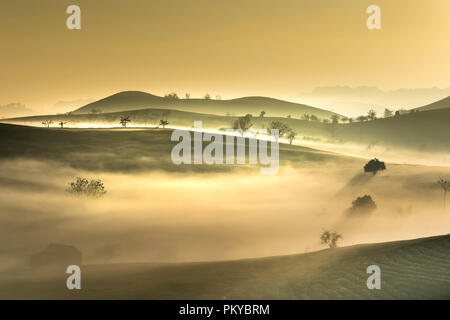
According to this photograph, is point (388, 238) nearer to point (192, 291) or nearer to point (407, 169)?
point (407, 169)

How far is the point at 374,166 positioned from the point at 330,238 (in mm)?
15415

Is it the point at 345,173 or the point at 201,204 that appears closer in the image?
the point at 201,204

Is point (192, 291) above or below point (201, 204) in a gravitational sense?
below

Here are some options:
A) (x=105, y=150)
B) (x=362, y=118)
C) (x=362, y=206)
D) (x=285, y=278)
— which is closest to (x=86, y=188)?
(x=105, y=150)

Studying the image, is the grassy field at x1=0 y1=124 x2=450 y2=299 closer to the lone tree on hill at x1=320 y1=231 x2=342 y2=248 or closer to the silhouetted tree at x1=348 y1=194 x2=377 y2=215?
the lone tree on hill at x1=320 y1=231 x2=342 y2=248

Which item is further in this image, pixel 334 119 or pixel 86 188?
pixel 334 119

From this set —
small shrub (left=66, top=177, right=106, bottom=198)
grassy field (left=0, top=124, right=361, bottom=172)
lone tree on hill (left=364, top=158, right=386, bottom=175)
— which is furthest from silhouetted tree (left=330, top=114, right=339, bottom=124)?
Result: small shrub (left=66, top=177, right=106, bottom=198)

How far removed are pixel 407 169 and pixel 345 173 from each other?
6.70m

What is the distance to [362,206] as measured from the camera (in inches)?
1463

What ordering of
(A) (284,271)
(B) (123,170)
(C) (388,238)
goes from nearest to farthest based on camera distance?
(A) (284,271), (C) (388,238), (B) (123,170)

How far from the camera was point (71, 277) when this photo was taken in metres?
23.5

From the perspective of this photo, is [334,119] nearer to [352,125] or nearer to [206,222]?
[352,125]

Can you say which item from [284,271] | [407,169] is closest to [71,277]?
[284,271]

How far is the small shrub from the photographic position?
3756cm
